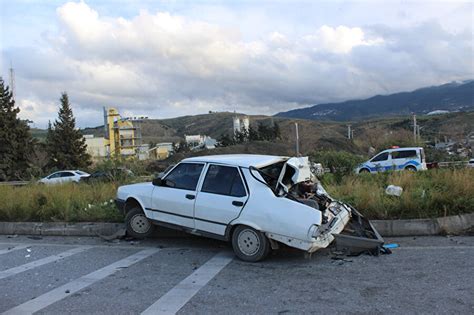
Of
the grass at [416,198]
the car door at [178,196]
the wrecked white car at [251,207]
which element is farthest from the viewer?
the grass at [416,198]

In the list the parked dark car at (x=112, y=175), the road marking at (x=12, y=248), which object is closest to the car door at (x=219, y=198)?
the road marking at (x=12, y=248)

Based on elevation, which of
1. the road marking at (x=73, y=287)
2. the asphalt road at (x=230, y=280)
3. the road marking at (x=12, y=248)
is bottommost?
the asphalt road at (x=230, y=280)

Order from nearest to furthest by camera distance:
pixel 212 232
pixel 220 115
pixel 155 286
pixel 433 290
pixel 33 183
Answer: pixel 433 290, pixel 155 286, pixel 212 232, pixel 33 183, pixel 220 115

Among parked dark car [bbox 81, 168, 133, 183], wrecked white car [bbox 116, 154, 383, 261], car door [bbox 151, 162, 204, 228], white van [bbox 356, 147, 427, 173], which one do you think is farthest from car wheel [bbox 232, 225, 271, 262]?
white van [bbox 356, 147, 427, 173]

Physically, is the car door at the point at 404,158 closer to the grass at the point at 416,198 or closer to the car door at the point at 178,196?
the grass at the point at 416,198

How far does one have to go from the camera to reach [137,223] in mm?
8156

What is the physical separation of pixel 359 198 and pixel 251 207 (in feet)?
10.8

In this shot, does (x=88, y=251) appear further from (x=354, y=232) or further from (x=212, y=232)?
(x=354, y=232)

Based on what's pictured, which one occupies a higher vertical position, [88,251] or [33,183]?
[33,183]

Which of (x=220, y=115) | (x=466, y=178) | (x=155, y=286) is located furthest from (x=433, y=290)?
(x=220, y=115)

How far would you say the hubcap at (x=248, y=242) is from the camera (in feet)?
21.6

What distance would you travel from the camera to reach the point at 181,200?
737 cm

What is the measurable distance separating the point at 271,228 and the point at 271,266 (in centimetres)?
55

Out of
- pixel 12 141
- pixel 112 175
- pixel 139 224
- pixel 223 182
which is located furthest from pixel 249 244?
pixel 12 141
